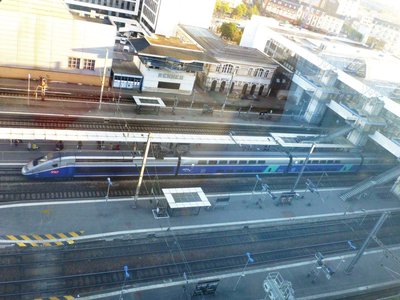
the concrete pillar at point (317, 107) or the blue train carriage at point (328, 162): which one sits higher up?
the concrete pillar at point (317, 107)

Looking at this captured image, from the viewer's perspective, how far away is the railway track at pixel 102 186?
30.5 m

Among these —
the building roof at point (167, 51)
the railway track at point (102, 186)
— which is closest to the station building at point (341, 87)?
the railway track at point (102, 186)

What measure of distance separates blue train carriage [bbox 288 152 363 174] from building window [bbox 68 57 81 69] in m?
29.4

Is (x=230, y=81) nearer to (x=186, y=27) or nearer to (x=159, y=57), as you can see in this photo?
(x=159, y=57)

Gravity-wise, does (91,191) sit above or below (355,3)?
below

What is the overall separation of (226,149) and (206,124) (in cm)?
878

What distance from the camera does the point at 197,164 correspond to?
3697cm

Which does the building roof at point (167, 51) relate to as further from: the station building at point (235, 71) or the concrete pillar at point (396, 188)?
the concrete pillar at point (396, 188)

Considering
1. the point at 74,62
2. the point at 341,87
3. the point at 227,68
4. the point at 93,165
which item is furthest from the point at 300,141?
the point at 74,62

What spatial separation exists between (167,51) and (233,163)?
73.8 ft

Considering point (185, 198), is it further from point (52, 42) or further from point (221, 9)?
point (221, 9)

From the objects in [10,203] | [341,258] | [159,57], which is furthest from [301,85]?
[10,203]

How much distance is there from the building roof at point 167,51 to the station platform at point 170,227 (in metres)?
24.1

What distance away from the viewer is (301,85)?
58281mm
